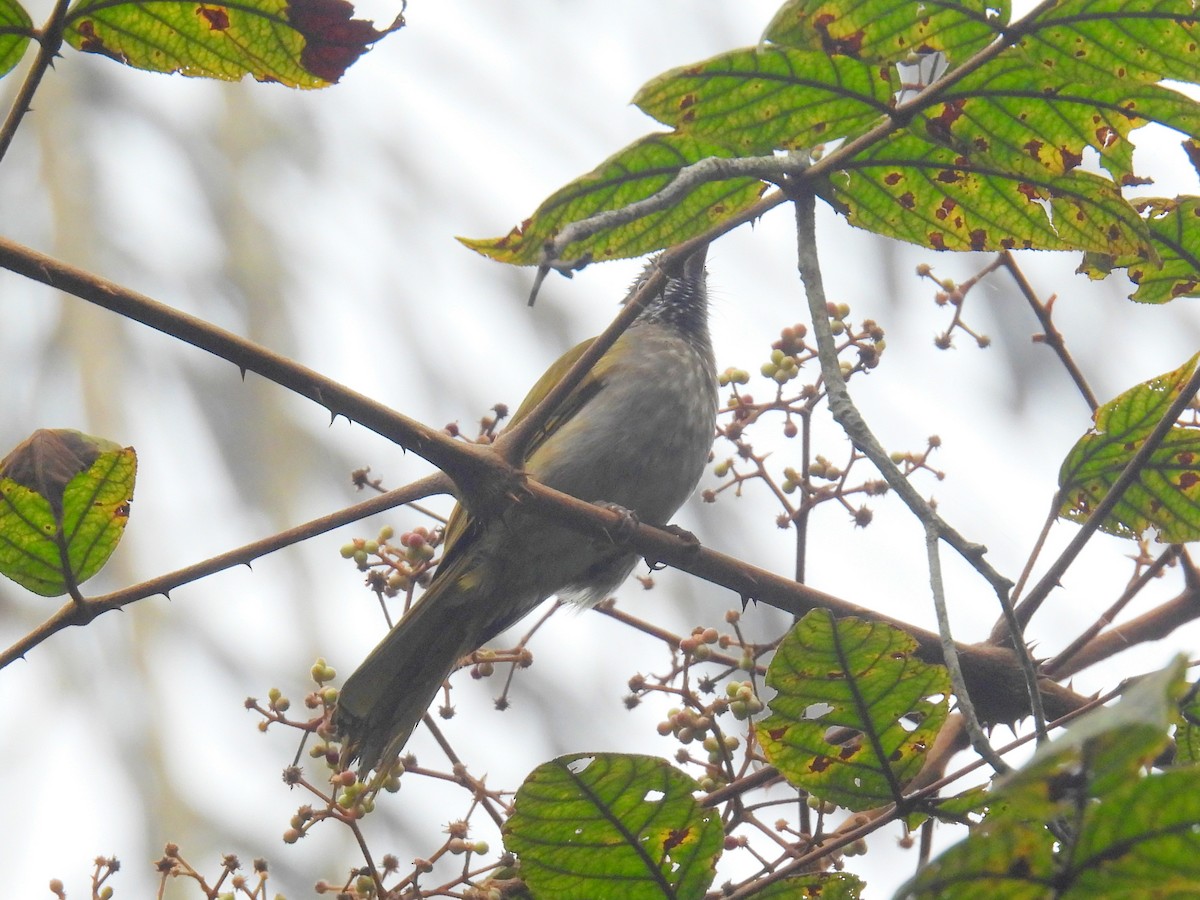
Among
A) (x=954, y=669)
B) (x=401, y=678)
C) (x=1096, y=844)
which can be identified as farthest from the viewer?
(x=401, y=678)

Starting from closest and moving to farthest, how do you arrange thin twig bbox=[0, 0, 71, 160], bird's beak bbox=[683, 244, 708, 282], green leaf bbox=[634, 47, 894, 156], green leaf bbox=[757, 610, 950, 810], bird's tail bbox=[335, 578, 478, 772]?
green leaf bbox=[757, 610, 950, 810] → thin twig bbox=[0, 0, 71, 160] → green leaf bbox=[634, 47, 894, 156] → bird's tail bbox=[335, 578, 478, 772] → bird's beak bbox=[683, 244, 708, 282]

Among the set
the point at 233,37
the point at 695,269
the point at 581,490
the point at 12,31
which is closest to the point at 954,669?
the point at 233,37

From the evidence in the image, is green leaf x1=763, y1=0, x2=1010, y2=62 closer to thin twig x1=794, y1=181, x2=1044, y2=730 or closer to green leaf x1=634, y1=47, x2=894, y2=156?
green leaf x1=634, y1=47, x2=894, y2=156

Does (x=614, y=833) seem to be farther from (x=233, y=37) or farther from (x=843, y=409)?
(x=233, y=37)

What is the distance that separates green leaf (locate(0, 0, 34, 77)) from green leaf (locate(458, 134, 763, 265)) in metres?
0.62

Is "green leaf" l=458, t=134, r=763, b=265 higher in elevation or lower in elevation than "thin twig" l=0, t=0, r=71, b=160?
lower

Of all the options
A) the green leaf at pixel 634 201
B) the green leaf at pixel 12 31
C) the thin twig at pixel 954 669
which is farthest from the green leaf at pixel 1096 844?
the green leaf at pixel 12 31

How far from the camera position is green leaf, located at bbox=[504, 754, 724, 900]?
1353 millimetres

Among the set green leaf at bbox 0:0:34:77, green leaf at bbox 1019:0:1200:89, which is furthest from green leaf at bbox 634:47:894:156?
green leaf at bbox 0:0:34:77

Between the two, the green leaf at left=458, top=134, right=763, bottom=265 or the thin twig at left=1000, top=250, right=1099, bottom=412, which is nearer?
the green leaf at left=458, top=134, right=763, bottom=265

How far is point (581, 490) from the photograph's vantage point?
341cm

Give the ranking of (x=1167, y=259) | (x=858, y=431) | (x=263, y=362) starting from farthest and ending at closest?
(x=1167, y=259) → (x=263, y=362) → (x=858, y=431)

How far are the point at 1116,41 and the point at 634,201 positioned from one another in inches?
25.5

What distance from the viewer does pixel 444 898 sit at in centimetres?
214
